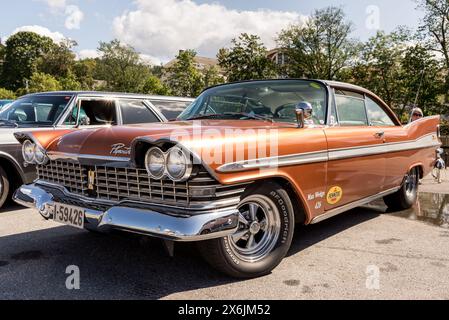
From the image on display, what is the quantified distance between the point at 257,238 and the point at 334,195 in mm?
889

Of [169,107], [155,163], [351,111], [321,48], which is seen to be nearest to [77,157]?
[155,163]

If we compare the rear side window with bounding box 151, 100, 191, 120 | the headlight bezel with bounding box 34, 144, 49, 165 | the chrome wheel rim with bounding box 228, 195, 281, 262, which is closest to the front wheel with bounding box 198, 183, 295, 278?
the chrome wheel rim with bounding box 228, 195, 281, 262

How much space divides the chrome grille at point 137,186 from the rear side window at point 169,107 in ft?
11.4

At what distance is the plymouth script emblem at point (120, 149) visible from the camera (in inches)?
105

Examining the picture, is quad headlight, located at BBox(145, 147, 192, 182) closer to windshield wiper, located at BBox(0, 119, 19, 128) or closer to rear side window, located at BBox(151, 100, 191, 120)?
windshield wiper, located at BBox(0, 119, 19, 128)

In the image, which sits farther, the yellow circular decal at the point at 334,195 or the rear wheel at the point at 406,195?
the rear wheel at the point at 406,195

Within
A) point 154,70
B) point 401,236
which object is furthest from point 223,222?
point 154,70

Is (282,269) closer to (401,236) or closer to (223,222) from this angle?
(223,222)

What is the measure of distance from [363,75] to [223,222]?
96.9 feet

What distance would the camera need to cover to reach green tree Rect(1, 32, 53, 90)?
215 feet

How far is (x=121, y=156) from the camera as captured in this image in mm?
2697

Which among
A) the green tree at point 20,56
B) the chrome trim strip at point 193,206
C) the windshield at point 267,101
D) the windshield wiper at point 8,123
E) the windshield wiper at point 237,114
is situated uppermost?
the green tree at point 20,56

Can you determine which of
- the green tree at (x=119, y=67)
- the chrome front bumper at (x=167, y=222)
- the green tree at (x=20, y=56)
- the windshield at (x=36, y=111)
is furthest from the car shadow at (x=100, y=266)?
the green tree at (x=20, y=56)

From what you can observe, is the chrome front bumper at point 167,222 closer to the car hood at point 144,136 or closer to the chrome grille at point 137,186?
the chrome grille at point 137,186
